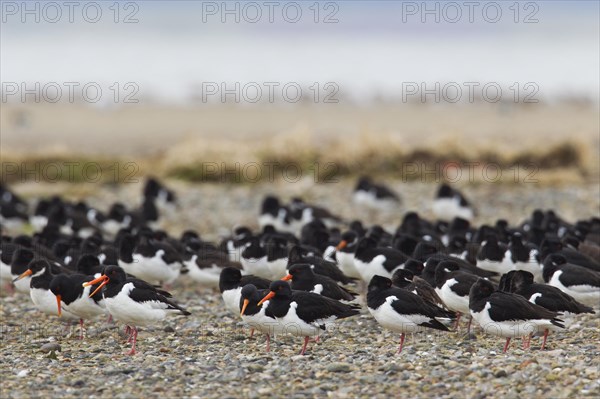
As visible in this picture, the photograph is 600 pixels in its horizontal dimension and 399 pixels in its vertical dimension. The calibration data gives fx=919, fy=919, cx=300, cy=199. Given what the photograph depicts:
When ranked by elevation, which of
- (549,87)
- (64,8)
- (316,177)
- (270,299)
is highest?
(64,8)

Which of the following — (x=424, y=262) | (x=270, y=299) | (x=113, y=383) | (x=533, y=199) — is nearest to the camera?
(x=113, y=383)

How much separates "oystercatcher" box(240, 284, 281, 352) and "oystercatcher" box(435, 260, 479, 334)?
2122mm

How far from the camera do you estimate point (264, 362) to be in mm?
9641

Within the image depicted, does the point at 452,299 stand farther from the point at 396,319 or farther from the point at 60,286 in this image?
the point at 60,286

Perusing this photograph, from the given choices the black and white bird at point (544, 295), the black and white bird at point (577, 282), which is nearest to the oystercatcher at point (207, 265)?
the black and white bird at point (544, 295)

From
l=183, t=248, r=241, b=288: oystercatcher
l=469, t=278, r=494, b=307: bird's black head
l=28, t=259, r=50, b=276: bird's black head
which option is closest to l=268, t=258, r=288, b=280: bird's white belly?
l=183, t=248, r=241, b=288: oystercatcher

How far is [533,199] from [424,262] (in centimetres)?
889

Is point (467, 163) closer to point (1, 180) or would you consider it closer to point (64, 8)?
point (1, 180)

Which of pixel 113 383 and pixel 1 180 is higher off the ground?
pixel 1 180

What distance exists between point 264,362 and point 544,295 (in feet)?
10.6

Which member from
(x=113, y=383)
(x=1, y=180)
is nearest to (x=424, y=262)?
(x=113, y=383)

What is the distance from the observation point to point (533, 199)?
20.8 metres

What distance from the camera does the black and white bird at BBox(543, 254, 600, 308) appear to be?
→ 449 inches

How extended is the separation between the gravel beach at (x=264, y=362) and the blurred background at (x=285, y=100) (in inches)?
484
